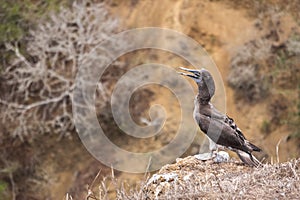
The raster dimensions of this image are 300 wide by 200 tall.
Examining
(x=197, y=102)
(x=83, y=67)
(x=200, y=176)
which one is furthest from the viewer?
(x=83, y=67)

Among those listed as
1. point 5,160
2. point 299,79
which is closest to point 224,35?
point 299,79

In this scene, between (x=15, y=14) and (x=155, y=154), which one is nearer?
(x=155, y=154)

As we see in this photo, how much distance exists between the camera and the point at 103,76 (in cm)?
1620

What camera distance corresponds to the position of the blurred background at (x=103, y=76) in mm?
15734

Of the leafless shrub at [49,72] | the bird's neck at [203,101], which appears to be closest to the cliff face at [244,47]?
the leafless shrub at [49,72]

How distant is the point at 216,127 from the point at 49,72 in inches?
342

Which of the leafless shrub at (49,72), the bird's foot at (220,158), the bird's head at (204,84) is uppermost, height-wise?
the bird's head at (204,84)

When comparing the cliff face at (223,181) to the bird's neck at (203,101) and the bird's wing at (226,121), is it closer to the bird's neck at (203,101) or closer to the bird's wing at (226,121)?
the bird's wing at (226,121)

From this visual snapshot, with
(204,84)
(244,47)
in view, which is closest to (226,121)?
(204,84)

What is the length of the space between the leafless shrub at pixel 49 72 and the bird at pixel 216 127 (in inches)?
310

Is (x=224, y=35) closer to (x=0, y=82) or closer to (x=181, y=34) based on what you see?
(x=181, y=34)

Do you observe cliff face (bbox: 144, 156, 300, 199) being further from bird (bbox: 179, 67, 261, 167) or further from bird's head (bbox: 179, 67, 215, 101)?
bird's head (bbox: 179, 67, 215, 101)

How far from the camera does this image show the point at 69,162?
15.9 meters

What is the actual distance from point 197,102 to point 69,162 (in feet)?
26.7
